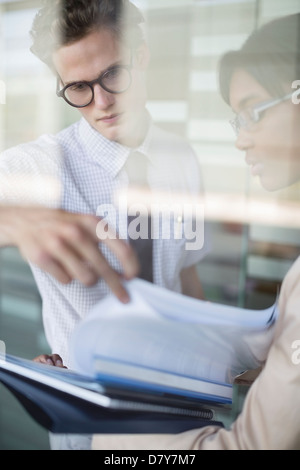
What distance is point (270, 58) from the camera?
1.10 m

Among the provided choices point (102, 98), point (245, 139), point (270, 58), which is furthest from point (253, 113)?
point (102, 98)

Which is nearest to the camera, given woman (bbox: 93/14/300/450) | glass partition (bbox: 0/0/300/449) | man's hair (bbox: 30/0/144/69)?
woman (bbox: 93/14/300/450)

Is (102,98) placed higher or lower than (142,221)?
higher

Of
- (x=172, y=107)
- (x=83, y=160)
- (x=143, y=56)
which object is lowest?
(x=83, y=160)

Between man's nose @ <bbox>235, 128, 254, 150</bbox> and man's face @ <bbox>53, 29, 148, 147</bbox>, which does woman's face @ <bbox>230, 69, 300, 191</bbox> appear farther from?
man's face @ <bbox>53, 29, 148, 147</bbox>

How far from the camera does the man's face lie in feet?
3.06

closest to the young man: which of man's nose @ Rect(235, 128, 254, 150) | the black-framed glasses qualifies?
the black-framed glasses

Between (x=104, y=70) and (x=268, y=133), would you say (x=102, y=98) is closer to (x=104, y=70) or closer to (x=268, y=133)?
(x=104, y=70)

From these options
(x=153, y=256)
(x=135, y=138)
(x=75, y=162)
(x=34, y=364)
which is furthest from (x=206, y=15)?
(x=34, y=364)

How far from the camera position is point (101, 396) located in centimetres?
83

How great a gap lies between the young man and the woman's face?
0.18 meters

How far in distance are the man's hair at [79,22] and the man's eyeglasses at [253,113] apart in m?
0.26

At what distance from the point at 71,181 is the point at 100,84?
0.64 feet

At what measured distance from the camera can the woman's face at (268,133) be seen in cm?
102
